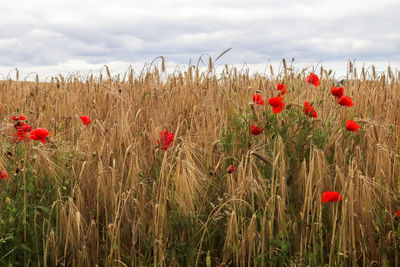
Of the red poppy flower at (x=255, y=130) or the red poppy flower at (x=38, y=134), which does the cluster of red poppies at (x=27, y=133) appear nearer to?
the red poppy flower at (x=38, y=134)

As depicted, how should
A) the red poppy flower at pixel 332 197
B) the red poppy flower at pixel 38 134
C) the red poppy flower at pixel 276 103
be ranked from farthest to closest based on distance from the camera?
1. the red poppy flower at pixel 276 103
2. the red poppy flower at pixel 38 134
3. the red poppy flower at pixel 332 197

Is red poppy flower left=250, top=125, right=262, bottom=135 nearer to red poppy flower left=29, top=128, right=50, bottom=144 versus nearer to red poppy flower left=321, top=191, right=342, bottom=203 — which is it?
red poppy flower left=321, top=191, right=342, bottom=203

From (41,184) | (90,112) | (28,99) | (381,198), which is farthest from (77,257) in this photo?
(28,99)

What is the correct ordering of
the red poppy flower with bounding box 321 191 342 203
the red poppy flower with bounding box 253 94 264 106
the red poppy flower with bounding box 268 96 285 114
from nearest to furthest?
the red poppy flower with bounding box 321 191 342 203, the red poppy flower with bounding box 268 96 285 114, the red poppy flower with bounding box 253 94 264 106

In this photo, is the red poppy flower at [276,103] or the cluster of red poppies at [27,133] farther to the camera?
the red poppy flower at [276,103]

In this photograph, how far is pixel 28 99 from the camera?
4.81 m

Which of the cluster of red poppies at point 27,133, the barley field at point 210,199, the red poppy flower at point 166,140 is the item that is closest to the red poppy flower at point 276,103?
the barley field at point 210,199

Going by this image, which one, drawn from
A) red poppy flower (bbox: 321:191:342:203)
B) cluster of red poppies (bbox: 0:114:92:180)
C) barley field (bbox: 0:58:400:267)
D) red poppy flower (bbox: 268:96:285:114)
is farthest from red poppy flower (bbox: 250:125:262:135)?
cluster of red poppies (bbox: 0:114:92:180)

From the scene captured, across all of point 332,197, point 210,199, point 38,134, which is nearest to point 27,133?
point 38,134

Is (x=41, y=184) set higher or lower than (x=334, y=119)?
lower

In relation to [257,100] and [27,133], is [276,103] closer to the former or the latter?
[257,100]

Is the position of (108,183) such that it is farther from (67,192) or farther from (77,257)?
(77,257)

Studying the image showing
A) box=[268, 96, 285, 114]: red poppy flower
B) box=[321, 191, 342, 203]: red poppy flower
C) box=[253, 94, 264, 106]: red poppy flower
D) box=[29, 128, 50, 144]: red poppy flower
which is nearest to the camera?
box=[321, 191, 342, 203]: red poppy flower

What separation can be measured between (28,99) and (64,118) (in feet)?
4.74
